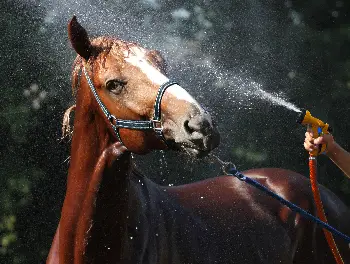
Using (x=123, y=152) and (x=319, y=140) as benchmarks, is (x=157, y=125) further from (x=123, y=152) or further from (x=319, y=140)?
(x=319, y=140)

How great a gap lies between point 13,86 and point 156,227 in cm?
536

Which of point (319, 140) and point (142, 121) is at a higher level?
point (142, 121)

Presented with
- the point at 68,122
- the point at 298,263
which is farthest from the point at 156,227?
the point at 298,263

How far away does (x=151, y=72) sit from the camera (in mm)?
3541

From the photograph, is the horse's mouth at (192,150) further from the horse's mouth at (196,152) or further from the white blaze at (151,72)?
the white blaze at (151,72)

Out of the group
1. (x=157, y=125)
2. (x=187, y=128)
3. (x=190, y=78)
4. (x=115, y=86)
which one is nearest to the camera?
(x=187, y=128)

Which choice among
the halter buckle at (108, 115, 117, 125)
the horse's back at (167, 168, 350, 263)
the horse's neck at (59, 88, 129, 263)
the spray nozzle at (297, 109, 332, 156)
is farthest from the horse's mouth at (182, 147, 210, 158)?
the horse's back at (167, 168, 350, 263)

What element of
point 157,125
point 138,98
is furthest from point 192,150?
point 138,98

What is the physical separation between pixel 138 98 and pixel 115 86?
0.16m

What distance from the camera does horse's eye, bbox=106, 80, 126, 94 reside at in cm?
358

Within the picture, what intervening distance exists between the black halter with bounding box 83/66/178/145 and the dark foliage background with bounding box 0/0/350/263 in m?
2.80

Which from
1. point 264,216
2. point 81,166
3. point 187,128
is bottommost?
point 264,216

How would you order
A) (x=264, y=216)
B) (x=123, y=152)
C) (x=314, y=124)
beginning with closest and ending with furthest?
(x=123, y=152), (x=314, y=124), (x=264, y=216)

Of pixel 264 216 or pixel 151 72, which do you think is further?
pixel 264 216
